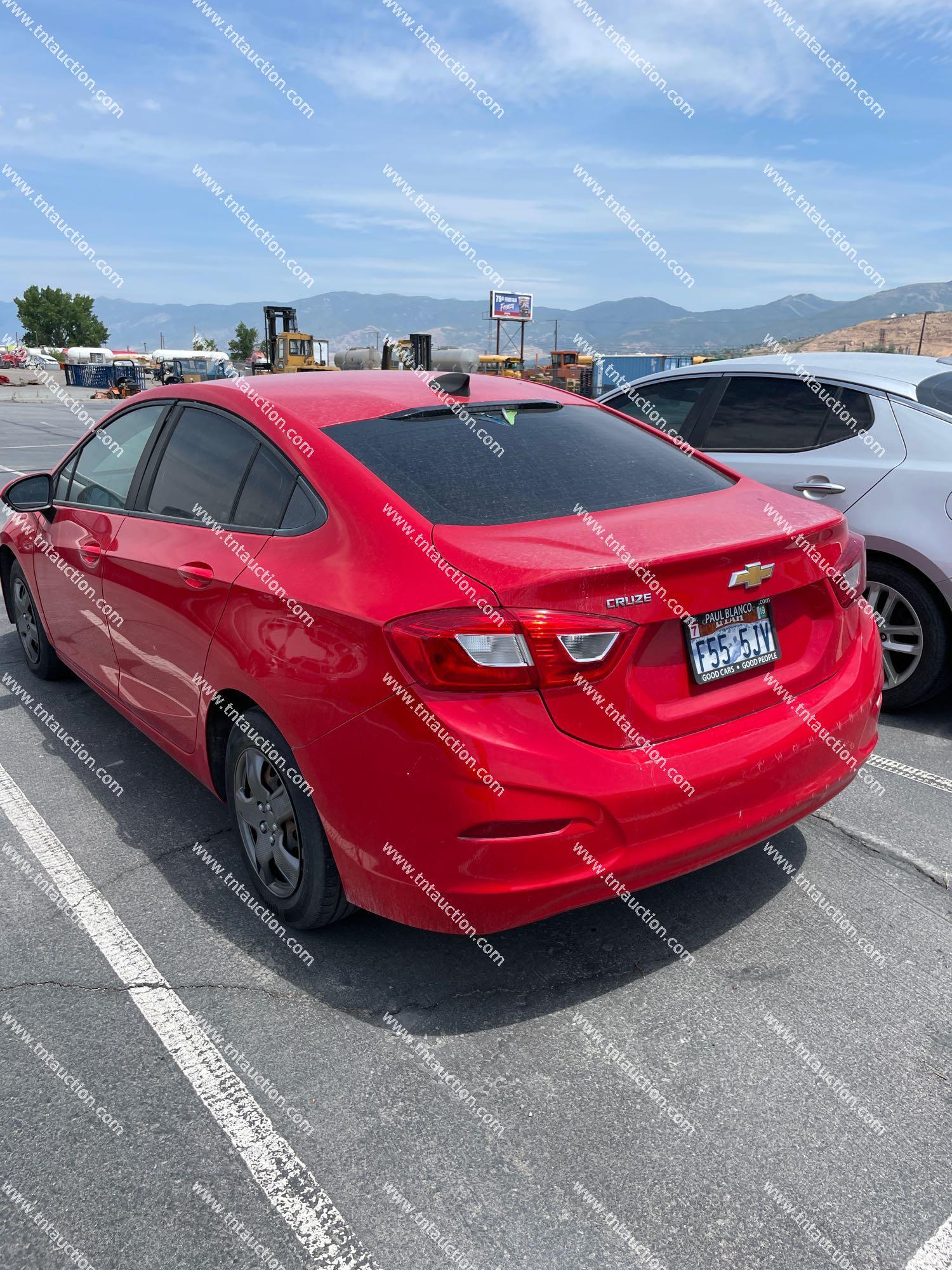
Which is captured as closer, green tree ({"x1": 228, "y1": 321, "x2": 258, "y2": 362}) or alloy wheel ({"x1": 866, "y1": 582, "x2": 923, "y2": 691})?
alloy wheel ({"x1": 866, "y1": 582, "x2": 923, "y2": 691})

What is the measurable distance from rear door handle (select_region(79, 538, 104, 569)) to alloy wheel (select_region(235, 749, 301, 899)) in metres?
1.33

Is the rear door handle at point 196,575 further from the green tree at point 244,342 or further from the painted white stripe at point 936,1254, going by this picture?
the green tree at point 244,342

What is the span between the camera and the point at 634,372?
47.3 meters

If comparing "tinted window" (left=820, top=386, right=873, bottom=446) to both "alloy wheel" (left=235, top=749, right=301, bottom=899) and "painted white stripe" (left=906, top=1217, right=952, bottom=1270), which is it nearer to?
"alloy wheel" (left=235, top=749, right=301, bottom=899)

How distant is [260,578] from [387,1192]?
5.10ft

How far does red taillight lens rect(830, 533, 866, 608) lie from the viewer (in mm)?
2756

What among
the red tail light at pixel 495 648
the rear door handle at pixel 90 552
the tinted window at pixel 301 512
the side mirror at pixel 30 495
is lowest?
the rear door handle at pixel 90 552

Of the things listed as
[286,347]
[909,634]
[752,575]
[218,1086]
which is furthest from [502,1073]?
[286,347]

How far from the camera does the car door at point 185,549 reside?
2820 mm

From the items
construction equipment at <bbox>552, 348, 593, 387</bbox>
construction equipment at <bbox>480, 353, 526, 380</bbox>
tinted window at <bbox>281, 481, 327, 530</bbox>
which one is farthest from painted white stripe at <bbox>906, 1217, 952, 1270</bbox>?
construction equipment at <bbox>480, 353, 526, 380</bbox>

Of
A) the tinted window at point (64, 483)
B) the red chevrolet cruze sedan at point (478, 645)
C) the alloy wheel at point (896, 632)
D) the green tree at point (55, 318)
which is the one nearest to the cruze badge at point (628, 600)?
the red chevrolet cruze sedan at point (478, 645)

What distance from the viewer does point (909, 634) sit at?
4.43 meters

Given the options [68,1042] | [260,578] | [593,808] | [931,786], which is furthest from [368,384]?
[931,786]

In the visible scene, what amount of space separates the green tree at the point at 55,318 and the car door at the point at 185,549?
13647 cm
